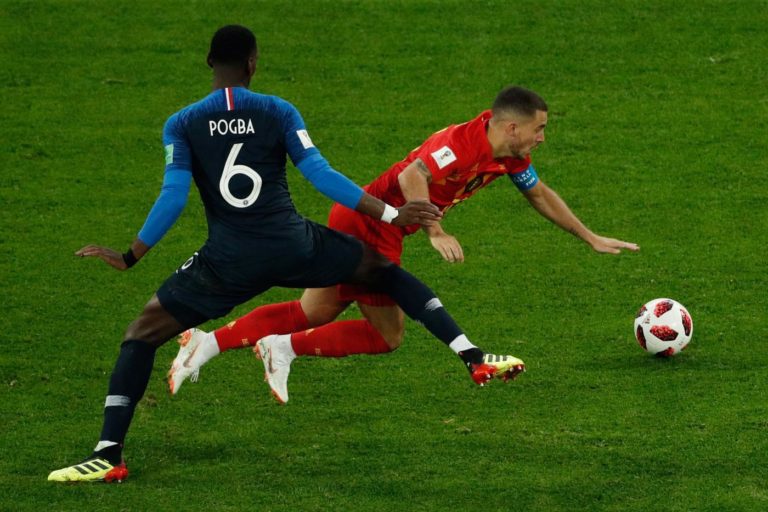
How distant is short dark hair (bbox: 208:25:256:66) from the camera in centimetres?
792

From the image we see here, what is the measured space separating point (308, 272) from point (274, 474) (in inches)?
45.5

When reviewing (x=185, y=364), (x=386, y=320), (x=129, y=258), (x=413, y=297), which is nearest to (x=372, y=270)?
(x=413, y=297)

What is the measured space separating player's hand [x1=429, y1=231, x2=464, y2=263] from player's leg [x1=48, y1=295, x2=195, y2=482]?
1481mm

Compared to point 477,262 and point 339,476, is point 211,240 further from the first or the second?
point 477,262

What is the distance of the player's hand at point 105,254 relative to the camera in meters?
7.74

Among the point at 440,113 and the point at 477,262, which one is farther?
the point at 440,113

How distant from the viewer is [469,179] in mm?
8742

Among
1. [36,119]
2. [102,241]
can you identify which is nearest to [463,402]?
[102,241]

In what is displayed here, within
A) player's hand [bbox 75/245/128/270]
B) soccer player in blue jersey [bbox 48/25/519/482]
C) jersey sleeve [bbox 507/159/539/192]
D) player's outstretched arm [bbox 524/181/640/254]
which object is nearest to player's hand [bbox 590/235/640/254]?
player's outstretched arm [bbox 524/181/640/254]

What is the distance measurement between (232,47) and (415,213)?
1.34 metres

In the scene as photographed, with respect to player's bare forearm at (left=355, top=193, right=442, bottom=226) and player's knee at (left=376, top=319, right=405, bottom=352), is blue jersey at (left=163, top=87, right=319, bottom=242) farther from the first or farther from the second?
player's knee at (left=376, top=319, right=405, bottom=352)

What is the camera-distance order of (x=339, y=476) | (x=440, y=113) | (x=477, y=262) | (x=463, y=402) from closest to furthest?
(x=339, y=476) → (x=463, y=402) → (x=477, y=262) → (x=440, y=113)

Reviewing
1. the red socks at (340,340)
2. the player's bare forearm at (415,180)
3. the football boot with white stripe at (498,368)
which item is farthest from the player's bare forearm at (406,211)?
the red socks at (340,340)

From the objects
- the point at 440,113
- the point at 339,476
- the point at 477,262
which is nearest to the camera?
the point at 339,476
